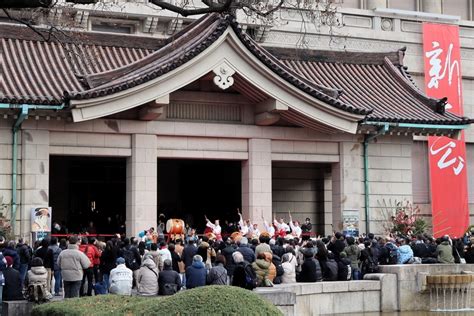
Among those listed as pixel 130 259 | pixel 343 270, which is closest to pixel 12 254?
pixel 130 259

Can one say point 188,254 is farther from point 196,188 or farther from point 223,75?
point 196,188

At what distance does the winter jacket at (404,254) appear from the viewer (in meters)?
25.6

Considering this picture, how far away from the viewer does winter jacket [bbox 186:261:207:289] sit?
1925 cm

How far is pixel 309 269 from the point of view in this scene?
22.1m

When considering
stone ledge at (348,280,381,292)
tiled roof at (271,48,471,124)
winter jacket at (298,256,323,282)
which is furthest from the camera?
tiled roof at (271,48,471,124)

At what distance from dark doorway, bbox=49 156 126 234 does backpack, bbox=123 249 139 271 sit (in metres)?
13.7

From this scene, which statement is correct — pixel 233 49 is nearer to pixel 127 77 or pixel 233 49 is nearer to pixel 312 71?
pixel 127 77

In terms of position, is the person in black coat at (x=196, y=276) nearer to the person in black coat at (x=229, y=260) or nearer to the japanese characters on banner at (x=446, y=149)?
the person in black coat at (x=229, y=260)

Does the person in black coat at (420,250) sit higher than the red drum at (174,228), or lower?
lower

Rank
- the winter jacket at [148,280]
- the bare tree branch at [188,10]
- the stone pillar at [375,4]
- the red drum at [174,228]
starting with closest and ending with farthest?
1. the bare tree branch at [188,10]
2. the winter jacket at [148,280]
3. the red drum at [174,228]
4. the stone pillar at [375,4]

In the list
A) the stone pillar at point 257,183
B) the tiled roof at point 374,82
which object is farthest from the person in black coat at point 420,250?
the tiled roof at point 374,82

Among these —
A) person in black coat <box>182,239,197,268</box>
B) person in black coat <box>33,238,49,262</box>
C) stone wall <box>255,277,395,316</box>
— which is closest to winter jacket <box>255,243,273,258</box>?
stone wall <box>255,277,395,316</box>

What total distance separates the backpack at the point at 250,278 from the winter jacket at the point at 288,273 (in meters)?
2.18

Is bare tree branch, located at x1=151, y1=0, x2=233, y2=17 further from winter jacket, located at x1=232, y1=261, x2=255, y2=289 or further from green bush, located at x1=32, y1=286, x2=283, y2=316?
winter jacket, located at x1=232, y1=261, x2=255, y2=289
